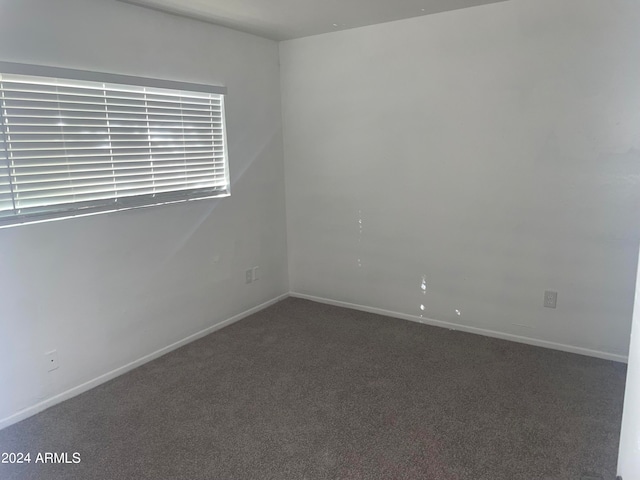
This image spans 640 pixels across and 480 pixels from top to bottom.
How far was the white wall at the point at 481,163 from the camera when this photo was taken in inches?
114

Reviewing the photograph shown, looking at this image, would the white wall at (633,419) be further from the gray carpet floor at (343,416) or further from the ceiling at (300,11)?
the ceiling at (300,11)

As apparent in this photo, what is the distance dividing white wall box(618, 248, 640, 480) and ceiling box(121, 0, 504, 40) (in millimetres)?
2270

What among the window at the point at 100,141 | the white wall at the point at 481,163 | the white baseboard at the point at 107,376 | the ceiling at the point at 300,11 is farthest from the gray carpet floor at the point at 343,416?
the ceiling at the point at 300,11

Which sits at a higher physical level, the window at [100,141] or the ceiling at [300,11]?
the ceiling at [300,11]

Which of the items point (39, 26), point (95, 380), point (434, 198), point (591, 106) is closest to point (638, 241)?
point (591, 106)

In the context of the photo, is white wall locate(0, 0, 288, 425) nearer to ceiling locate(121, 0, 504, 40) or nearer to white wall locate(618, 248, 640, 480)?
ceiling locate(121, 0, 504, 40)

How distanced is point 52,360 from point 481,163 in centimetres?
312

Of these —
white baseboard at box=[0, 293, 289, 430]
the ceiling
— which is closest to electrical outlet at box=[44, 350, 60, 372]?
white baseboard at box=[0, 293, 289, 430]

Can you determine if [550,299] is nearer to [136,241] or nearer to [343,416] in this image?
[343,416]

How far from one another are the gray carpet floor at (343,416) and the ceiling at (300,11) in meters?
2.38

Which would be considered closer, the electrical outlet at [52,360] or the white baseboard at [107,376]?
the white baseboard at [107,376]

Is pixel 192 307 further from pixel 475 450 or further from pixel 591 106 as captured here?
pixel 591 106

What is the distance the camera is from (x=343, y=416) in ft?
8.30

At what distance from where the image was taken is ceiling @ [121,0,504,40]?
116 inches
